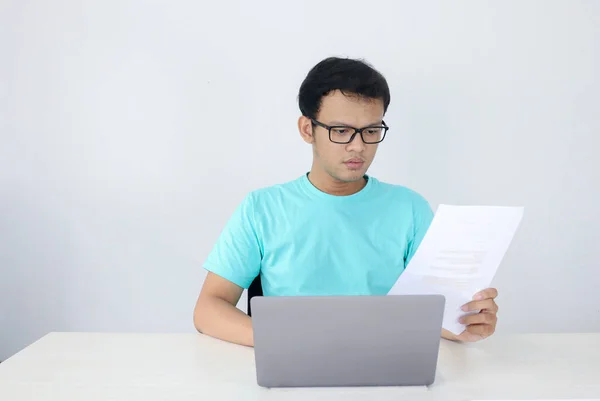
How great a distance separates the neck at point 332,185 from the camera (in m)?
1.75

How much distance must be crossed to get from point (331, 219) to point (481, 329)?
0.57 metres

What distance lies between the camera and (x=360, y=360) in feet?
3.39

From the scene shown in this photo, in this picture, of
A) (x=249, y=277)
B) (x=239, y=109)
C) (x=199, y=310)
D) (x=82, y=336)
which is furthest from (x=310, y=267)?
(x=239, y=109)

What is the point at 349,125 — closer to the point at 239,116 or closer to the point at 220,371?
the point at 220,371

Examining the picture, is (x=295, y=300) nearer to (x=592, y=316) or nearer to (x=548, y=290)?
(x=548, y=290)

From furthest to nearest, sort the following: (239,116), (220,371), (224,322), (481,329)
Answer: (239,116) → (224,322) → (481,329) → (220,371)

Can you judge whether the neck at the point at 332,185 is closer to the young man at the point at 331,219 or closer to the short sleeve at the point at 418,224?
the young man at the point at 331,219

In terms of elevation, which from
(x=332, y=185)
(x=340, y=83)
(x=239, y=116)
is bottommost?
(x=332, y=185)

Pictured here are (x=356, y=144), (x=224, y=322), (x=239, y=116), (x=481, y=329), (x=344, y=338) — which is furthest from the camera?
(x=239, y=116)

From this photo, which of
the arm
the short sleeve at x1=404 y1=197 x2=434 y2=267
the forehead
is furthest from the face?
the arm

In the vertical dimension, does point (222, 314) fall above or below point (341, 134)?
below

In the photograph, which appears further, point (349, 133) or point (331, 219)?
point (331, 219)

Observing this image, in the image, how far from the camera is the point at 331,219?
172 centimetres

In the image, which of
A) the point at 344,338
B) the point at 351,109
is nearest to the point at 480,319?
the point at 344,338
